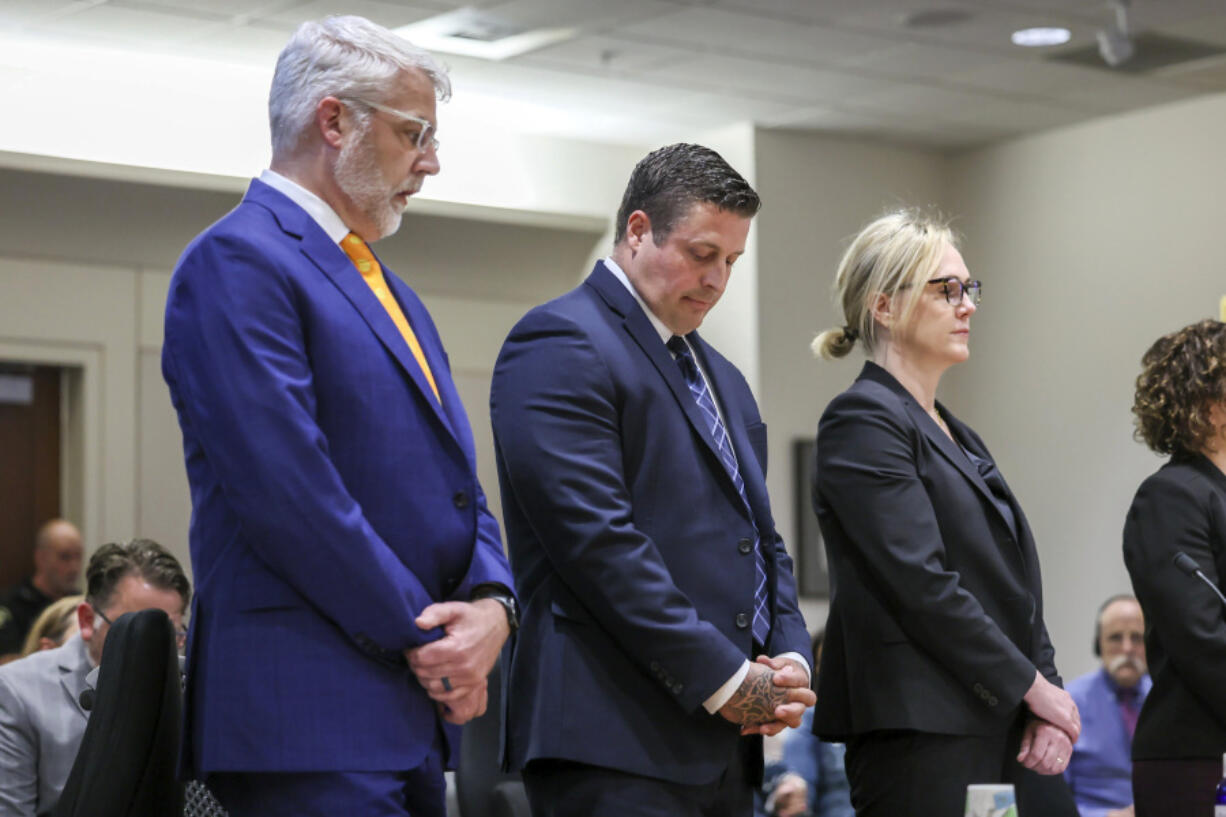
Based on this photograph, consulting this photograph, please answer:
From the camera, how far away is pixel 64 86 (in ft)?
21.6

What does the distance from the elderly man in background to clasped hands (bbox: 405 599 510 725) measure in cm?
508

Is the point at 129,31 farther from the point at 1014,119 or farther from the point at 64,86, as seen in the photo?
the point at 1014,119

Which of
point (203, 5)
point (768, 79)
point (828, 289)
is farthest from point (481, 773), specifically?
point (828, 289)

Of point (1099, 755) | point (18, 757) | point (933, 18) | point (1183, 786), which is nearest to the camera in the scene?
point (1183, 786)

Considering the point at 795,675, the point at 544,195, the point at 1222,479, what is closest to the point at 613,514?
the point at 795,675

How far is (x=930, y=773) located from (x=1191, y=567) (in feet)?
2.30

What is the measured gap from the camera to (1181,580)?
3066 millimetres

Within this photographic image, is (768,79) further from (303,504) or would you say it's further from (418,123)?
(303,504)

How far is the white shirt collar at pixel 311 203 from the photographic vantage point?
2.13m

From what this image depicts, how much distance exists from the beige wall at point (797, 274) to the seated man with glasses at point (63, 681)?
428 centimetres

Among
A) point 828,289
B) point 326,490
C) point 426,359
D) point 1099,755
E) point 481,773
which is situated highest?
point 828,289

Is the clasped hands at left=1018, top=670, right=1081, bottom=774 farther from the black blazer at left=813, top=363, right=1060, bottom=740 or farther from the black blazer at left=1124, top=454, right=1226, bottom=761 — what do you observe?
the black blazer at left=1124, top=454, right=1226, bottom=761

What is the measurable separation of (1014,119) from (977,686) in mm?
5525

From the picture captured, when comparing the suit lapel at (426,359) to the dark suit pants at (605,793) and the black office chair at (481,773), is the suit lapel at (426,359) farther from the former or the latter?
the black office chair at (481,773)
